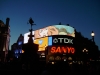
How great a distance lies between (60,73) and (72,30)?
156 feet

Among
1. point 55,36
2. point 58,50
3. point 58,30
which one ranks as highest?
point 58,30

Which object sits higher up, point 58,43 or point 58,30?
point 58,30

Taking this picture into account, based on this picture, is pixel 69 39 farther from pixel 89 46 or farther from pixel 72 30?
pixel 89 46

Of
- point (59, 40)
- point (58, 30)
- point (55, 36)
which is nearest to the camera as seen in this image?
point (59, 40)

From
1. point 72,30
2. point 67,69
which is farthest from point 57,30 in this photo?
point 67,69

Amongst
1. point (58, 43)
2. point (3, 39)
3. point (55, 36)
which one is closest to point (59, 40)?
point (58, 43)

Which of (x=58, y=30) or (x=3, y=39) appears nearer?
(x=58, y=30)

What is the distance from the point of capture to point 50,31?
53125mm

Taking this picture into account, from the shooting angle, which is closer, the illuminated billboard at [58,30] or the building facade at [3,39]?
the illuminated billboard at [58,30]

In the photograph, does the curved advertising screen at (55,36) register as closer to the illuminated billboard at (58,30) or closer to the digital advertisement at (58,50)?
the illuminated billboard at (58,30)

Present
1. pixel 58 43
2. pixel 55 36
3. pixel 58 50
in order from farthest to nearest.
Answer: pixel 55 36 → pixel 58 43 → pixel 58 50

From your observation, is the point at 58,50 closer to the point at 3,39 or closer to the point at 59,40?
the point at 59,40

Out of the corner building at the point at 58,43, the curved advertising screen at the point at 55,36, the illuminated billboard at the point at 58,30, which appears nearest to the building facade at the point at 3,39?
the curved advertising screen at the point at 55,36

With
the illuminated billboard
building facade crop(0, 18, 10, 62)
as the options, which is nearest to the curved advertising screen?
the illuminated billboard
